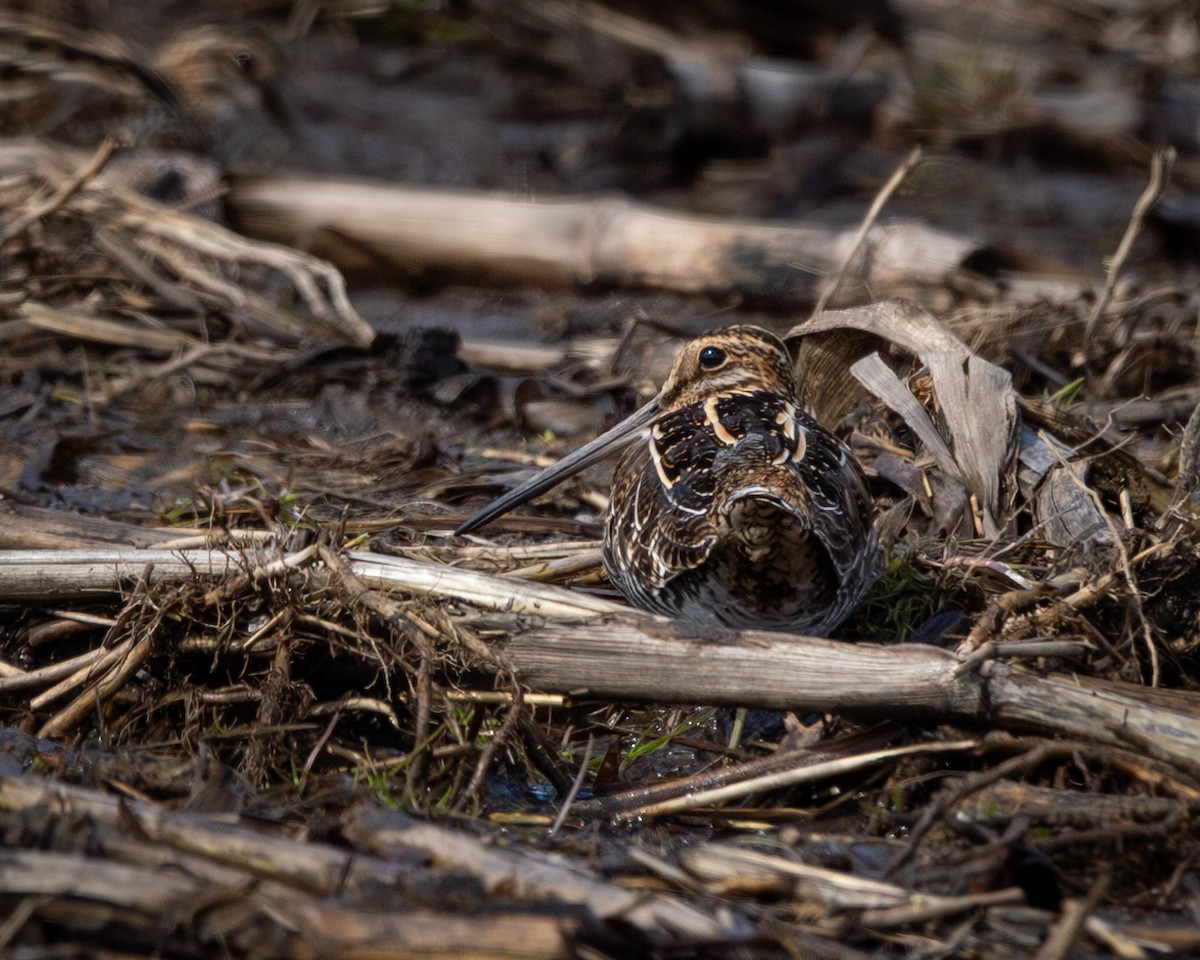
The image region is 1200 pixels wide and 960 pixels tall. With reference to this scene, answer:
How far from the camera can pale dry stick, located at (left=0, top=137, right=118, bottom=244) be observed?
537 cm

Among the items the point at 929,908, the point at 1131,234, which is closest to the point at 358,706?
the point at 929,908

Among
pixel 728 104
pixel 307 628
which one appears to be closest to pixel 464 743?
pixel 307 628

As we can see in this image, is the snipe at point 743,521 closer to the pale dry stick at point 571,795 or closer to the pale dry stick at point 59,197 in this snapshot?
the pale dry stick at point 571,795

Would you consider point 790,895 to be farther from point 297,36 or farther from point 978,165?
point 297,36

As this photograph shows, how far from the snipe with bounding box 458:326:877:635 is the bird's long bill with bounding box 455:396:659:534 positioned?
29 centimetres

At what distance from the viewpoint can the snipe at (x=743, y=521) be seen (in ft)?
10.5

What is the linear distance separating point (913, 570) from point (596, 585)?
824mm

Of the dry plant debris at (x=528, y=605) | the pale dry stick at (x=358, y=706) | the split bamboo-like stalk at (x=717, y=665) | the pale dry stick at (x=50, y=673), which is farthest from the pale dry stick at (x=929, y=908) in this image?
the pale dry stick at (x=50, y=673)

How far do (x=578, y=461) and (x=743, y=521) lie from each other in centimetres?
117

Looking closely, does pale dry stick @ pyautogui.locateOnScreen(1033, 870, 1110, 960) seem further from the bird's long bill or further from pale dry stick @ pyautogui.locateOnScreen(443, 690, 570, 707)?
the bird's long bill

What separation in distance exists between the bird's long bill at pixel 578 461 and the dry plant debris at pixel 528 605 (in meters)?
0.11

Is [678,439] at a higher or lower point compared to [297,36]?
lower

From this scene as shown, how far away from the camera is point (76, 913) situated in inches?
95.1

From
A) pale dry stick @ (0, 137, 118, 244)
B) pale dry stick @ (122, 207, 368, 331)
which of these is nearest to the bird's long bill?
pale dry stick @ (122, 207, 368, 331)
